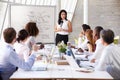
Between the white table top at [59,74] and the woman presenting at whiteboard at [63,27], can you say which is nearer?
the white table top at [59,74]

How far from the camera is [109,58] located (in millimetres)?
4113

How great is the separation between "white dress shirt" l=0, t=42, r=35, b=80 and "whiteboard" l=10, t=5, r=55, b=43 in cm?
506

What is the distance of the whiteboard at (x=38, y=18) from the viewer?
29.9ft

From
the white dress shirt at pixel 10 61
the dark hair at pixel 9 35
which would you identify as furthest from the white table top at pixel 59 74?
the dark hair at pixel 9 35

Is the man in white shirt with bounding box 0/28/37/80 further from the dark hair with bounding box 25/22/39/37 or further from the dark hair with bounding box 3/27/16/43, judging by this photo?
the dark hair with bounding box 25/22/39/37

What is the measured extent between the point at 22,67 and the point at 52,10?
568 cm

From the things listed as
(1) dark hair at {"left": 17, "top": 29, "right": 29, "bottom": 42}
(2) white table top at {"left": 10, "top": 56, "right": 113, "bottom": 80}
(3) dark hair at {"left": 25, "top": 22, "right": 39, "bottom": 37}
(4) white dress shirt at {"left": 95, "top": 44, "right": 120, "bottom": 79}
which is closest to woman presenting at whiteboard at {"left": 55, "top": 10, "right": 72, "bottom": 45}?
(3) dark hair at {"left": 25, "top": 22, "right": 39, "bottom": 37}

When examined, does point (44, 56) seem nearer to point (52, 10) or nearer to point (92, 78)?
point (92, 78)

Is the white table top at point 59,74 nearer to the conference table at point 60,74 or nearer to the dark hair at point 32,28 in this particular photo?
the conference table at point 60,74

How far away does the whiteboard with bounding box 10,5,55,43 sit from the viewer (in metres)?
9.11

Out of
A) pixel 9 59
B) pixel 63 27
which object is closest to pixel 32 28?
pixel 63 27

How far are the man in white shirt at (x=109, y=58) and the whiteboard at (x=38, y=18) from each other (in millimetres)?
5035

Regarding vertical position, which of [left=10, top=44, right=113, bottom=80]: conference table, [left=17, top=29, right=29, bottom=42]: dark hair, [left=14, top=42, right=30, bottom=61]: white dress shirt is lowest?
[left=10, top=44, right=113, bottom=80]: conference table

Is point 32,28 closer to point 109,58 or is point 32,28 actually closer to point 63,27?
point 63,27
